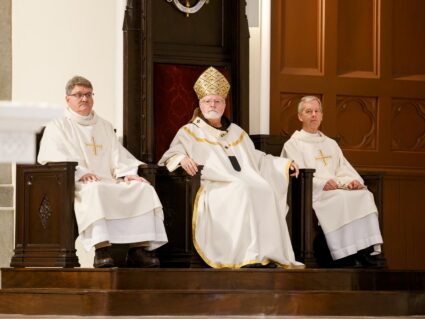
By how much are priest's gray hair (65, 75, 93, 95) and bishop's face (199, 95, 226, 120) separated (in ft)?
2.84

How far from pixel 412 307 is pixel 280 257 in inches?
36.2

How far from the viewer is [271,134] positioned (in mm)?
9938

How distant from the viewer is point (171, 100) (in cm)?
957

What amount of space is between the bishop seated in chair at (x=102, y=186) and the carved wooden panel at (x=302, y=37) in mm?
1830

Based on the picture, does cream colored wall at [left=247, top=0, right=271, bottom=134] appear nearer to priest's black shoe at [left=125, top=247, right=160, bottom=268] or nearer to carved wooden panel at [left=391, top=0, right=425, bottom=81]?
carved wooden panel at [left=391, top=0, right=425, bottom=81]

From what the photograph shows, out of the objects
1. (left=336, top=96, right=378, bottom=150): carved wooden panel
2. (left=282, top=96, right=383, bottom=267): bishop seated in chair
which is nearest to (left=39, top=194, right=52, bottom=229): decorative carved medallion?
(left=282, top=96, right=383, bottom=267): bishop seated in chair

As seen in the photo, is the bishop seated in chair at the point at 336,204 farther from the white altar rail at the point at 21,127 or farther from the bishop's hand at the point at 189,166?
the white altar rail at the point at 21,127

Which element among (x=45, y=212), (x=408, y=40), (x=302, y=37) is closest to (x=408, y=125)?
(x=408, y=40)

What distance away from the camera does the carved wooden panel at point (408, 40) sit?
10.6 metres

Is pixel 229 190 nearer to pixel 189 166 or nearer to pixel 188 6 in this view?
pixel 189 166

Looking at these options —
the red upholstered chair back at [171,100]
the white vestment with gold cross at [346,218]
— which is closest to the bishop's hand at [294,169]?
the white vestment with gold cross at [346,218]

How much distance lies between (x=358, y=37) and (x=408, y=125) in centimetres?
80

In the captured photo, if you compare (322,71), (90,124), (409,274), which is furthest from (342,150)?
(90,124)

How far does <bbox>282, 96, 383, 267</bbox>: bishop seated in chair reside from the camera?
9258mm
